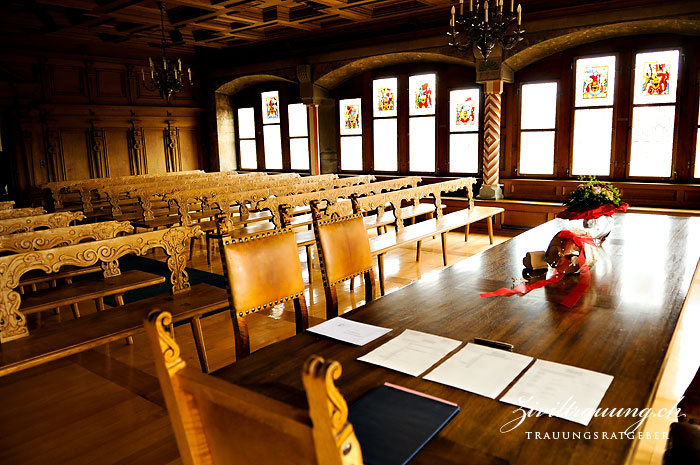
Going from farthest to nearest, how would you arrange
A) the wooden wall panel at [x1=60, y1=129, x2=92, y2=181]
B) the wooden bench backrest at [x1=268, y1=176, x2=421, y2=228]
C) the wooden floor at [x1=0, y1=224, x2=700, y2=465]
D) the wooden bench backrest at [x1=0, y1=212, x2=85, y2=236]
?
the wooden wall panel at [x1=60, y1=129, x2=92, y2=181], the wooden bench backrest at [x1=268, y1=176, x2=421, y2=228], the wooden bench backrest at [x1=0, y1=212, x2=85, y2=236], the wooden floor at [x1=0, y1=224, x2=700, y2=465]

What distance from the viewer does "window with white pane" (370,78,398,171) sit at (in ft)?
32.1

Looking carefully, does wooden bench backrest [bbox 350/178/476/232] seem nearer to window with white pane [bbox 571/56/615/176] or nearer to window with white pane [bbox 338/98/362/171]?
window with white pane [bbox 571/56/615/176]

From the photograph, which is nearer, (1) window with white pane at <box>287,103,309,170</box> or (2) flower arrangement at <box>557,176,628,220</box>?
(2) flower arrangement at <box>557,176,628,220</box>

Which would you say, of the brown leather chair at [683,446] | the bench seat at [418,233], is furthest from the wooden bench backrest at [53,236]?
the brown leather chair at [683,446]

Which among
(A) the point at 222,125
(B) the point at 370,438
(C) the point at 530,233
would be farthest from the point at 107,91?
(B) the point at 370,438

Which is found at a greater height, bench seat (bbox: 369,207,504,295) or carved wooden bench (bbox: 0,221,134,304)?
carved wooden bench (bbox: 0,221,134,304)

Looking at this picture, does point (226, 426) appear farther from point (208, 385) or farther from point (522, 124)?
point (522, 124)

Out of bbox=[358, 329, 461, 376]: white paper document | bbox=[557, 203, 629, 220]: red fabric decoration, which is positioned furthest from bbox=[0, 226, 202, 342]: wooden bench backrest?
bbox=[557, 203, 629, 220]: red fabric decoration

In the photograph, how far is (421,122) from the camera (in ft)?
30.9

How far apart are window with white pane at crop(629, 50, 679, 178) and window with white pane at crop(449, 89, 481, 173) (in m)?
2.41

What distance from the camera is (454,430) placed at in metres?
1.18

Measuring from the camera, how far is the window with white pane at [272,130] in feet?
38.0

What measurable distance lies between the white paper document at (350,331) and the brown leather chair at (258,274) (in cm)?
46

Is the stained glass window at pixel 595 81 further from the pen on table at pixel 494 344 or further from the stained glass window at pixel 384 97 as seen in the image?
the pen on table at pixel 494 344
